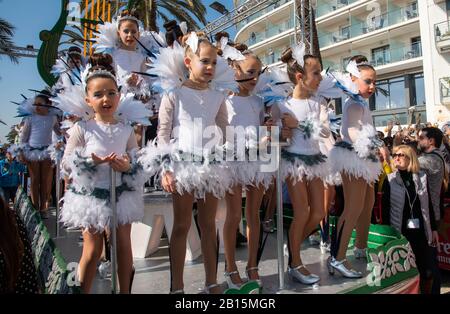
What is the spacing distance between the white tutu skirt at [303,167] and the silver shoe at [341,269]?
27.8 inches

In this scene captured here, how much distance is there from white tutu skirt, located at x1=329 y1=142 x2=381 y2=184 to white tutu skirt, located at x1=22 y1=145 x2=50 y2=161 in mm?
3923

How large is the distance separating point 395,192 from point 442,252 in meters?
1.42

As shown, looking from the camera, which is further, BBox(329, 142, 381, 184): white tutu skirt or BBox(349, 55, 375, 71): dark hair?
BBox(349, 55, 375, 71): dark hair

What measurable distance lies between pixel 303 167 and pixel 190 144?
2.93ft

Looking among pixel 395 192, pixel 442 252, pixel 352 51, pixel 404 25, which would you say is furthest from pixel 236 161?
pixel 352 51

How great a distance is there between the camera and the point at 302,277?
289cm

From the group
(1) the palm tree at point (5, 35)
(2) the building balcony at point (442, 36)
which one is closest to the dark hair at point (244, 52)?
(1) the palm tree at point (5, 35)

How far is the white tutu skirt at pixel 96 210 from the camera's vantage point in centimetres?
236

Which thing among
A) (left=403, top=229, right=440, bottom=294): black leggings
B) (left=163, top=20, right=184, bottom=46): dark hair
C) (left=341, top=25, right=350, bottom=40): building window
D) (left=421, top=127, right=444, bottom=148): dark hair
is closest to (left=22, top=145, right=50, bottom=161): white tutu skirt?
(left=163, top=20, right=184, bottom=46): dark hair

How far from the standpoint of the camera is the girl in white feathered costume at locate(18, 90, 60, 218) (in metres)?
5.36

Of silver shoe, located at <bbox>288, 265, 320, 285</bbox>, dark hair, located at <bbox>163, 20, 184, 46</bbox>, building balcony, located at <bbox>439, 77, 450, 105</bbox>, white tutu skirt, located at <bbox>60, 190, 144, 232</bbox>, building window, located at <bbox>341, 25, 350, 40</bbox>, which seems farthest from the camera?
building window, located at <bbox>341, 25, 350, 40</bbox>

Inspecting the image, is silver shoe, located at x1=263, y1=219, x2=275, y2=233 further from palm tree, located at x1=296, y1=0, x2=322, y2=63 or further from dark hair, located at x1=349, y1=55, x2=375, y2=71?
palm tree, located at x1=296, y1=0, x2=322, y2=63

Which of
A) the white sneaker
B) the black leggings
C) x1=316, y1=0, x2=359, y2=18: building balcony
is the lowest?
the black leggings
